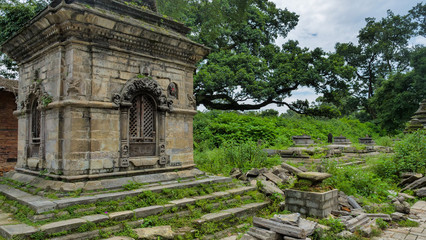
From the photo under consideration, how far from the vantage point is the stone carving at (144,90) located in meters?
6.80

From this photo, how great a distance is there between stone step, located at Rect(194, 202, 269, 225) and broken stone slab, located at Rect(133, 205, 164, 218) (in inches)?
30.4

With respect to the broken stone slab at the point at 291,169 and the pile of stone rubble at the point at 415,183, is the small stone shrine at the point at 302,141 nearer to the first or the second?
the broken stone slab at the point at 291,169

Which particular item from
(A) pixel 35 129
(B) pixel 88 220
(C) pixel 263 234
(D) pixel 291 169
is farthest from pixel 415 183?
(A) pixel 35 129

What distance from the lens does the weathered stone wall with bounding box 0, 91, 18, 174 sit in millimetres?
10883

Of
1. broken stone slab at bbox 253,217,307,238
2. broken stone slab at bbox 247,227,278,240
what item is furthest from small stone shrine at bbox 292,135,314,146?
broken stone slab at bbox 247,227,278,240

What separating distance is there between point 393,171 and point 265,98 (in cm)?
1039

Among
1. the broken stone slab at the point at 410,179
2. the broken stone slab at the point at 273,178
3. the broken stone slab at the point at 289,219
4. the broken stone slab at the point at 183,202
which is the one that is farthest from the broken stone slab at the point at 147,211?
the broken stone slab at the point at 410,179

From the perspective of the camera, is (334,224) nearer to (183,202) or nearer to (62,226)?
(183,202)

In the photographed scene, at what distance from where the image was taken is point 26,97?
767 cm

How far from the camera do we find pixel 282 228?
5.21 metres

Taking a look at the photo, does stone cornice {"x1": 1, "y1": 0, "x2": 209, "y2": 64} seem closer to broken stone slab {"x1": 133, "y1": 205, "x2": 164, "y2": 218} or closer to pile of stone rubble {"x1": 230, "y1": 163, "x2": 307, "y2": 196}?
broken stone slab {"x1": 133, "y1": 205, "x2": 164, "y2": 218}

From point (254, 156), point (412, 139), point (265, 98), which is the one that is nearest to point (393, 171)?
point (412, 139)

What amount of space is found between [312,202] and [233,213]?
73.7 inches

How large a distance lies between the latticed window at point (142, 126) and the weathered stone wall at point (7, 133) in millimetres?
6867
